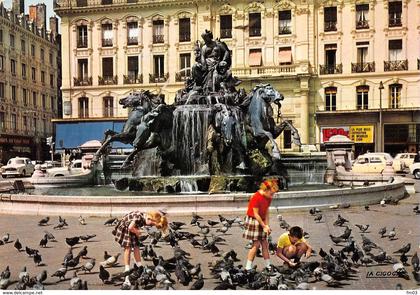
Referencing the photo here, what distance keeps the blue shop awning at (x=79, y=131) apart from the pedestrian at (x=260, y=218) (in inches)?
1743

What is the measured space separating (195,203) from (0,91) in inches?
A: 1863

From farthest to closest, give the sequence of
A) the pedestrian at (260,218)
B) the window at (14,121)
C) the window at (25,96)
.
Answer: the window at (25,96) < the window at (14,121) < the pedestrian at (260,218)

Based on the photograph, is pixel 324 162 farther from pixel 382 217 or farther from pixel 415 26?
pixel 415 26

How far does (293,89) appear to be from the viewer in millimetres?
48500

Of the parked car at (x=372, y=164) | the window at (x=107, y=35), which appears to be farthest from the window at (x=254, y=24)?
the parked car at (x=372, y=164)

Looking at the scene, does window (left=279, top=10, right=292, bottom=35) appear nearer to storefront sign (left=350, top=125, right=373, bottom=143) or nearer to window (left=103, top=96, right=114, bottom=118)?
storefront sign (left=350, top=125, right=373, bottom=143)

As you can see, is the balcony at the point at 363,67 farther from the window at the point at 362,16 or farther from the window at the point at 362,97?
the window at the point at 362,16

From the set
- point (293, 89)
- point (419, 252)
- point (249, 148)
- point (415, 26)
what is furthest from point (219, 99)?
point (415, 26)

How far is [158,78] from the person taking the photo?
51.4 meters

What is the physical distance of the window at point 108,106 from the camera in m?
52.2

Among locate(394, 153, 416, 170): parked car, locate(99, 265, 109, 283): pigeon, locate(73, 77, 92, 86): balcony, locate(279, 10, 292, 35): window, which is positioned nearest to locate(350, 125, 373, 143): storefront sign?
locate(394, 153, 416, 170): parked car

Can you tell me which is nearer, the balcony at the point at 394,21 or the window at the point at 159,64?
the balcony at the point at 394,21

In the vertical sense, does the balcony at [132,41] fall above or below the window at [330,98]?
above

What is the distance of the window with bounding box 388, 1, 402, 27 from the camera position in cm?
4722
